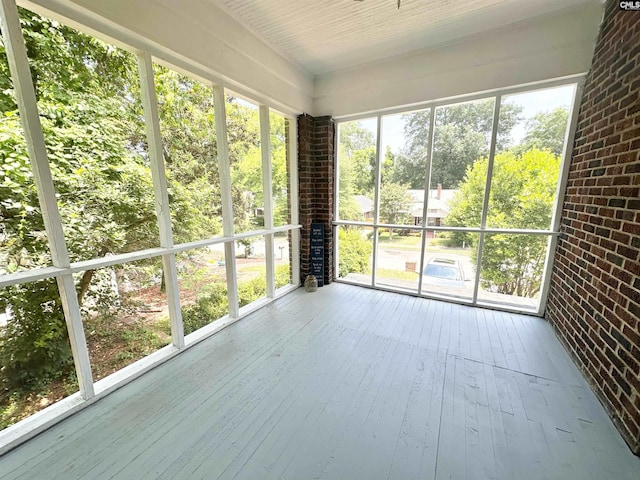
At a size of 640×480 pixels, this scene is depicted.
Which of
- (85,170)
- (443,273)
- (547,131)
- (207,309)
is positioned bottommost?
(207,309)

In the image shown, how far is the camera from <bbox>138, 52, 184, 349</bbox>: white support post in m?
1.93

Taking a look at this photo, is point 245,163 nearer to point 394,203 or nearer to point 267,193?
point 267,193

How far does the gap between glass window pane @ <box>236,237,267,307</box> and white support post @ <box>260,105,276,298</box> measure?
0.09 meters

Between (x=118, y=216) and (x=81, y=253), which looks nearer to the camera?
(x=81, y=253)

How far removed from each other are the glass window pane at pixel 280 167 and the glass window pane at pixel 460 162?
2.05 meters

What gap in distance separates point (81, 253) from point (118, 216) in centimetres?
47

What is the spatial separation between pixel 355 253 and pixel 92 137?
3510 mm

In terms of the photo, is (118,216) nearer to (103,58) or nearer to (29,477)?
(103,58)

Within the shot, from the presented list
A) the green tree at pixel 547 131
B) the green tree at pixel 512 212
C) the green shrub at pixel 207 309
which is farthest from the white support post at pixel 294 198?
the green tree at pixel 547 131

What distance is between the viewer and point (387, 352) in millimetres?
2320

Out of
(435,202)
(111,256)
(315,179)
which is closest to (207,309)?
(111,256)

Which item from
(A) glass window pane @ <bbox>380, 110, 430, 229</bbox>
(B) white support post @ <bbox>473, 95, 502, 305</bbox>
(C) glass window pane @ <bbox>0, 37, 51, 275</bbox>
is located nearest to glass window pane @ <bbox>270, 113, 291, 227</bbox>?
(A) glass window pane @ <bbox>380, 110, 430, 229</bbox>

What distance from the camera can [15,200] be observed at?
1.89 meters

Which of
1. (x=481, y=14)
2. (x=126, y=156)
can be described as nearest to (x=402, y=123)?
(x=481, y=14)
